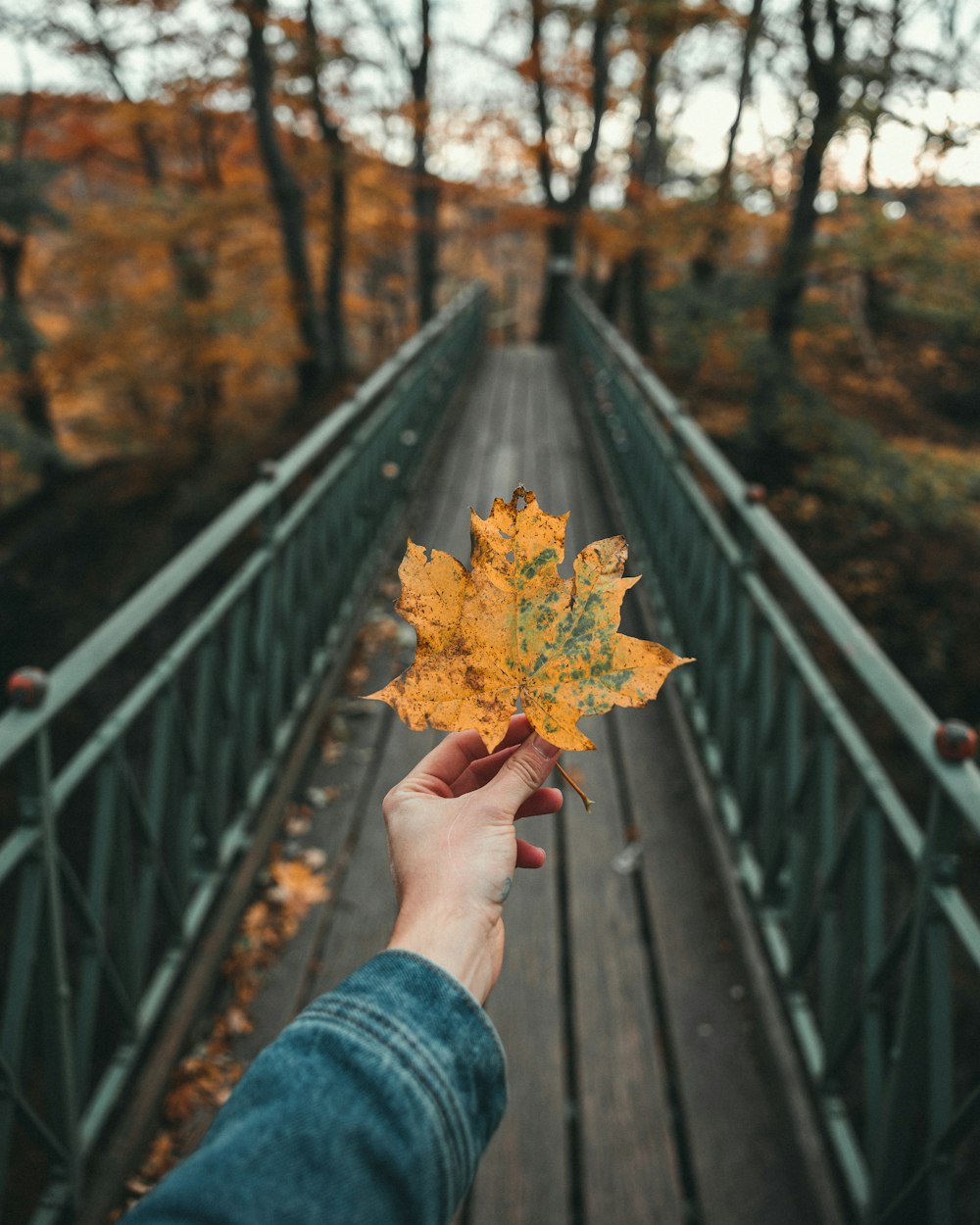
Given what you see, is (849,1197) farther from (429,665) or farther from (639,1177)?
(429,665)

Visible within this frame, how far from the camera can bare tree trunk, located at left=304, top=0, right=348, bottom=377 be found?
913 cm

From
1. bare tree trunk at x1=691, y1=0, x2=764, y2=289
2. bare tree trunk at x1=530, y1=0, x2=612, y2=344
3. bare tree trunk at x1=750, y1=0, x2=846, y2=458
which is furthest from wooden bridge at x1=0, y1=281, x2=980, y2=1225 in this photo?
bare tree trunk at x1=530, y1=0, x2=612, y2=344

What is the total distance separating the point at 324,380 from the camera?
39.1 feet

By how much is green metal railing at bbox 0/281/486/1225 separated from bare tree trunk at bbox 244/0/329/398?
257 inches

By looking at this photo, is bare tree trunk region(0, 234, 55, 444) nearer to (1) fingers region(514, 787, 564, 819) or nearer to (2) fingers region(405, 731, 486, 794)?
(2) fingers region(405, 731, 486, 794)

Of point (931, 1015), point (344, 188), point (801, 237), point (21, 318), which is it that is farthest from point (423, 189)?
point (931, 1015)

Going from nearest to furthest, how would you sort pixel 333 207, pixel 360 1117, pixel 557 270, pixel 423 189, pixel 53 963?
1. pixel 360 1117
2. pixel 53 963
3. pixel 333 207
4. pixel 423 189
5. pixel 557 270

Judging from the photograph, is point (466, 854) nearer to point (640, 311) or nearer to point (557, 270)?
point (640, 311)

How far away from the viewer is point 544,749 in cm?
79

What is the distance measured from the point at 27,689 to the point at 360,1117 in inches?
45.0

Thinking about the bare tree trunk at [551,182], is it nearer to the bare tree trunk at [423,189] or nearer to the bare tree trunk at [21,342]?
the bare tree trunk at [423,189]

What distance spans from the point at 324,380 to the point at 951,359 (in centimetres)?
1017

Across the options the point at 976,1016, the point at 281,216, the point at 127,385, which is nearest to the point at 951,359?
the point at 281,216

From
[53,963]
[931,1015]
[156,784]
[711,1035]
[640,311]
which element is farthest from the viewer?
[640,311]
